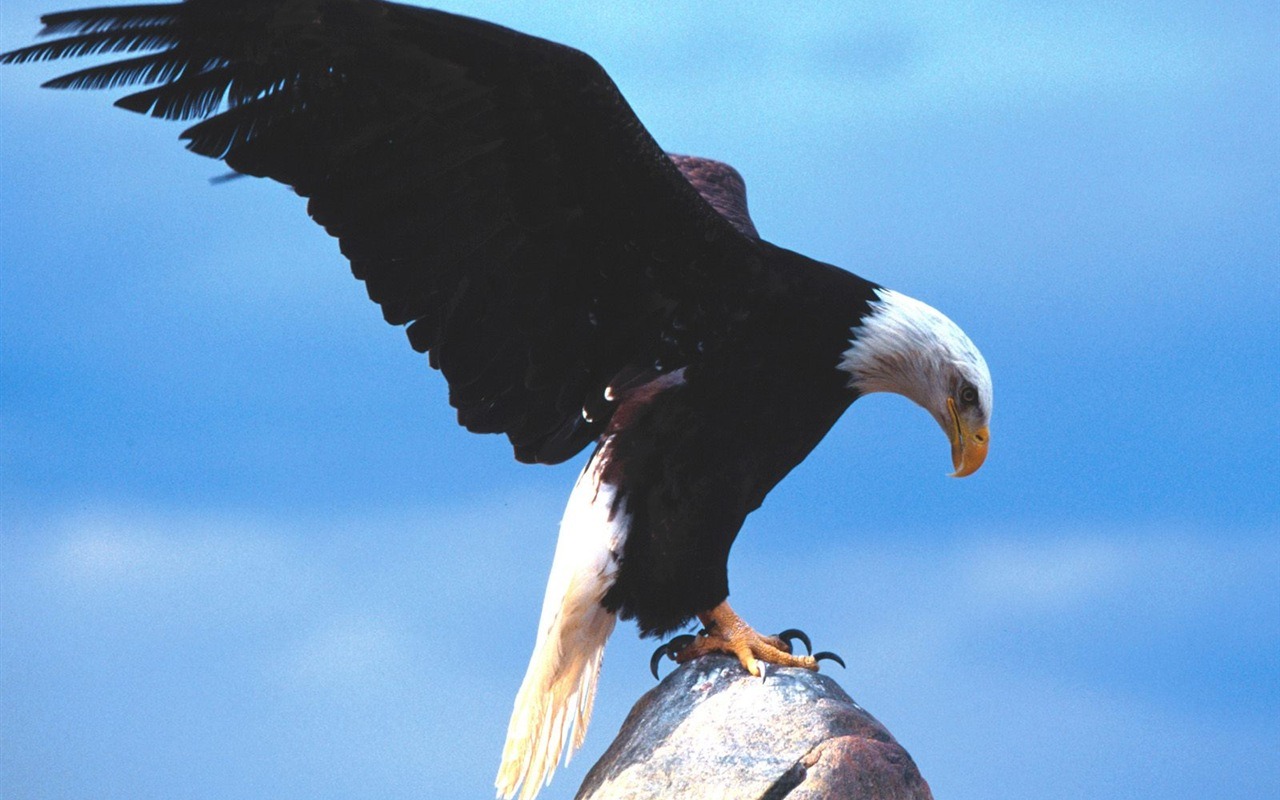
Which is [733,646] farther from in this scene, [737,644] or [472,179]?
[472,179]

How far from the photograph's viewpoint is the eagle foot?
6074 mm

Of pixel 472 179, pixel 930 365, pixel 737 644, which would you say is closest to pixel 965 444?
pixel 930 365

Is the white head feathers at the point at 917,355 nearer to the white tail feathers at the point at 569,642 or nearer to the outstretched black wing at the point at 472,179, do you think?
the outstretched black wing at the point at 472,179

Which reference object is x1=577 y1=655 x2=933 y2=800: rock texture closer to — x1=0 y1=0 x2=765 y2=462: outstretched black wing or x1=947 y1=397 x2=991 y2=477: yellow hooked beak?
x1=947 y1=397 x2=991 y2=477: yellow hooked beak

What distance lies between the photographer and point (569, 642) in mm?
6219

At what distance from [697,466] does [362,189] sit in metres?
1.51

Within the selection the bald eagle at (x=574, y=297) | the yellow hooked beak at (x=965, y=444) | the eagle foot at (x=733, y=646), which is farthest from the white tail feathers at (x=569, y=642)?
the yellow hooked beak at (x=965, y=444)

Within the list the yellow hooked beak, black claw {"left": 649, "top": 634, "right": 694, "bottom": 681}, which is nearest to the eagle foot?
black claw {"left": 649, "top": 634, "right": 694, "bottom": 681}

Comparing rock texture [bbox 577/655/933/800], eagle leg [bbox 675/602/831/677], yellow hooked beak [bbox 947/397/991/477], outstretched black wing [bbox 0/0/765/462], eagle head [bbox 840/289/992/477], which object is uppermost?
outstretched black wing [bbox 0/0/765/462]

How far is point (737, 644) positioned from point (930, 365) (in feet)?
3.94

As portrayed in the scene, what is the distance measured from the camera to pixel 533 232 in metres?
6.08

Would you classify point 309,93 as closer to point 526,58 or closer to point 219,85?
point 219,85

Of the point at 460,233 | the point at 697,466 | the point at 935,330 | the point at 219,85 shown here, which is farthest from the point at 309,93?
the point at 935,330

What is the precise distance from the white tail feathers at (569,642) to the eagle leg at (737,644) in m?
0.33
